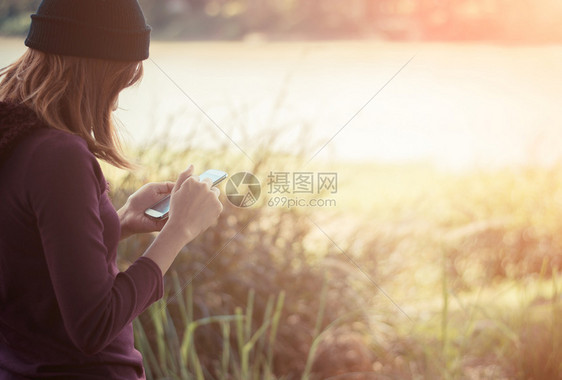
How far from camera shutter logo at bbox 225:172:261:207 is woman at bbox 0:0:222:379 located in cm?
127

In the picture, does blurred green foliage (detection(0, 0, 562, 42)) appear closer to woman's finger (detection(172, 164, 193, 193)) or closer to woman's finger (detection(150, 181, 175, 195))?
woman's finger (detection(150, 181, 175, 195))

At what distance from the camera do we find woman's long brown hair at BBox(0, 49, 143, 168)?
92 cm

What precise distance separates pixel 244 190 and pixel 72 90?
57.1 inches

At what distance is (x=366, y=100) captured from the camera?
3258 millimetres

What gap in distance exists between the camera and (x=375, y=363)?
2258 millimetres

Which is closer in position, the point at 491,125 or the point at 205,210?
the point at 205,210

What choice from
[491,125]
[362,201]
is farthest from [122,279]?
[491,125]

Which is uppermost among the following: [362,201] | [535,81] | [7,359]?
[535,81]

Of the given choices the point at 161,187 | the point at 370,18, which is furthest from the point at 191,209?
the point at 370,18

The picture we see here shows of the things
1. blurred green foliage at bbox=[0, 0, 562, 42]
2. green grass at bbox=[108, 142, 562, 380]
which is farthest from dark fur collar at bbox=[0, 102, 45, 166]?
blurred green foliage at bbox=[0, 0, 562, 42]

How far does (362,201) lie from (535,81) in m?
2.16

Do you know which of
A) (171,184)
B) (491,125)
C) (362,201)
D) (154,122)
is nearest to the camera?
(171,184)

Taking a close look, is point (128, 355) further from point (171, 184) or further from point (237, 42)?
point (237, 42)

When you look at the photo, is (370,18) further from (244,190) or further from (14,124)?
(14,124)
